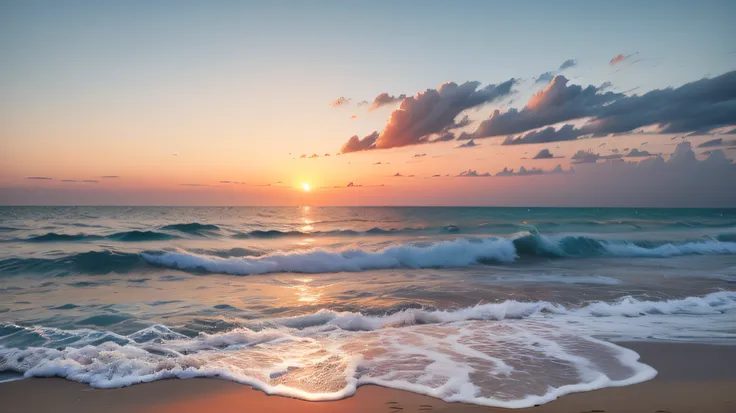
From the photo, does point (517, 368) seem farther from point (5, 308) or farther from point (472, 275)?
point (5, 308)

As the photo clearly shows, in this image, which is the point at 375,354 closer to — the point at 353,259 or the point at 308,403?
the point at 308,403

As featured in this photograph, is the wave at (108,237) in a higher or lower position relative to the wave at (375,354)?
lower

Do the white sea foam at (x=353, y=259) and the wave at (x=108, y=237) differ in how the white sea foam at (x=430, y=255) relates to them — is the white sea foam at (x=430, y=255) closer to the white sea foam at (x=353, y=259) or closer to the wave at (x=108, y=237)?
the white sea foam at (x=353, y=259)

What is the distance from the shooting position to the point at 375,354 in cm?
579

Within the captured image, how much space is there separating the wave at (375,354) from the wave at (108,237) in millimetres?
16048

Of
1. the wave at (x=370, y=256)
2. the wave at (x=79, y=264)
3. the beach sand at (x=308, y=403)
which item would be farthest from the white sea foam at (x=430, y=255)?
the beach sand at (x=308, y=403)

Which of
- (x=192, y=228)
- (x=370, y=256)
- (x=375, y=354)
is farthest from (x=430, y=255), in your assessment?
(x=192, y=228)

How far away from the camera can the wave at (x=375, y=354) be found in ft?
15.5

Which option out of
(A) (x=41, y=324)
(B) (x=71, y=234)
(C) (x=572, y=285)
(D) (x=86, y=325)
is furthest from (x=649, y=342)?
(B) (x=71, y=234)

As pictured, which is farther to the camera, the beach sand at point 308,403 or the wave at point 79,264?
the wave at point 79,264

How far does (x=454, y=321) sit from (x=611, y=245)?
18.3 metres

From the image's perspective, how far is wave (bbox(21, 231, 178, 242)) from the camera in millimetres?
20641

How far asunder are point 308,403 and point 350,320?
3376mm

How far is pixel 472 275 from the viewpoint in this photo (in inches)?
540
